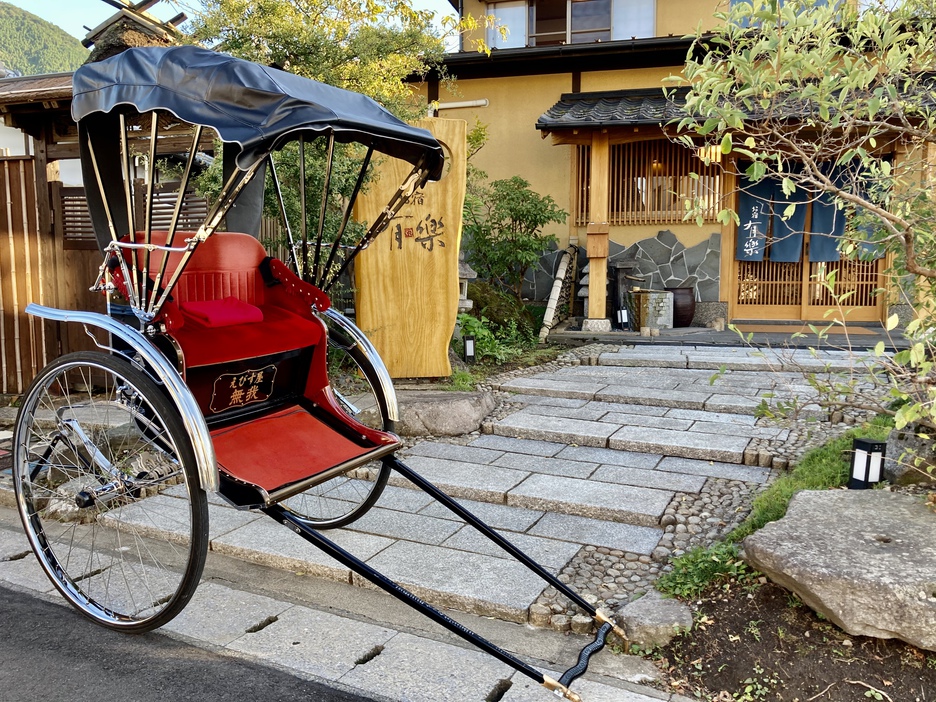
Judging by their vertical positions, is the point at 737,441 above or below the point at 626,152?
below

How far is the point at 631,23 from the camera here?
12180 millimetres

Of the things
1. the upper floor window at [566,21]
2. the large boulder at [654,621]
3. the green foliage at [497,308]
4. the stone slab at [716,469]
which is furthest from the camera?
the upper floor window at [566,21]

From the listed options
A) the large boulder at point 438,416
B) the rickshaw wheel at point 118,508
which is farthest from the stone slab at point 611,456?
the rickshaw wheel at point 118,508

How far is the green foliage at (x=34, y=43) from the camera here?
28.6m

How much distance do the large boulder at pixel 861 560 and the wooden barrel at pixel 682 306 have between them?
25.5ft

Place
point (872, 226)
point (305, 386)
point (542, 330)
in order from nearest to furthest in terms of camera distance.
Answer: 1. point (305, 386)
2. point (872, 226)
3. point (542, 330)

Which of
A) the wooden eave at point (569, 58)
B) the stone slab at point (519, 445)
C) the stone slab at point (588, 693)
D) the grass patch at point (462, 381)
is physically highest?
the wooden eave at point (569, 58)

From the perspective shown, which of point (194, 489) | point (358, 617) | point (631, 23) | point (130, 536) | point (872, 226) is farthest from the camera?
point (631, 23)

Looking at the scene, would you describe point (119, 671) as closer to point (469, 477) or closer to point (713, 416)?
point (469, 477)

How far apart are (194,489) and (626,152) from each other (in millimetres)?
10138

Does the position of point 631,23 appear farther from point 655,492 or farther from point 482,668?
point 482,668

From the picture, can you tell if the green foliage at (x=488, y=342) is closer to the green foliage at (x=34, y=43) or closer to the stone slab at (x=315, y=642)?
the stone slab at (x=315, y=642)

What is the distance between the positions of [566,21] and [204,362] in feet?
37.3

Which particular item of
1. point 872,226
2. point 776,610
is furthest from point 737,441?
point 776,610
